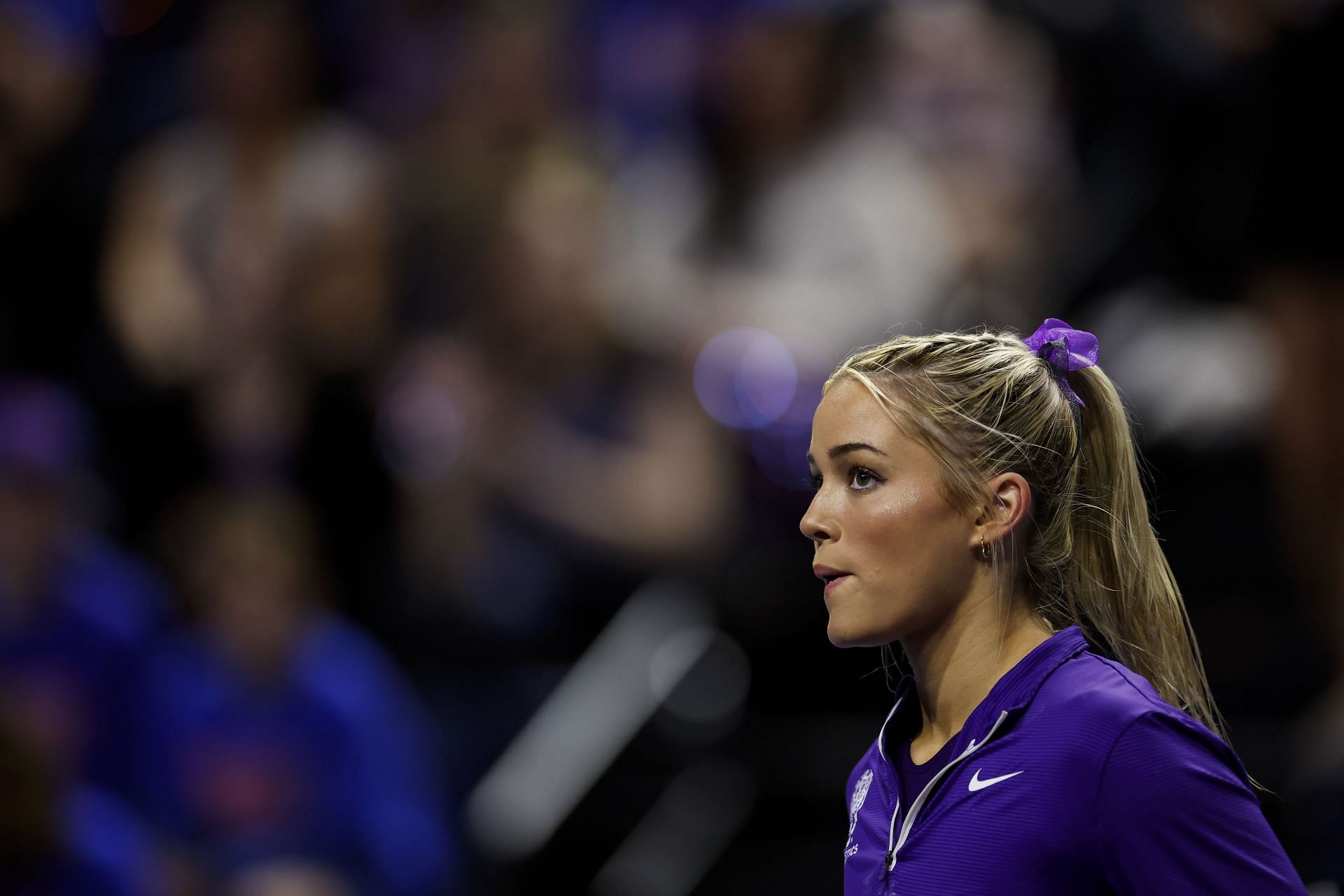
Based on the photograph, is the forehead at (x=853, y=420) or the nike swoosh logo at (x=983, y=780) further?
the forehead at (x=853, y=420)

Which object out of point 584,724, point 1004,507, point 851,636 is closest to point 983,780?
point 851,636

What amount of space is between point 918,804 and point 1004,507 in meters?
0.41

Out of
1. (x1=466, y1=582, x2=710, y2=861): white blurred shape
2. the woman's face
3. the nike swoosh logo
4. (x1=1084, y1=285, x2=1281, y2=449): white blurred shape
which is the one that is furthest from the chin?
(x1=1084, y1=285, x2=1281, y2=449): white blurred shape

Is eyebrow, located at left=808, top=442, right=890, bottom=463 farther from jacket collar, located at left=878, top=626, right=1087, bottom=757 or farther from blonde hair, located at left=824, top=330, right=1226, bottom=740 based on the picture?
jacket collar, located at left=878, top=626, right=1087, bottom=757

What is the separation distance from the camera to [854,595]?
2.12m

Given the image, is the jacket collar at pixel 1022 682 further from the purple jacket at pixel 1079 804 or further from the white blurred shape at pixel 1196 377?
the white blurred shape at pixel 1196 377

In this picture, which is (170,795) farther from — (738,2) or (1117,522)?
(1117,522)

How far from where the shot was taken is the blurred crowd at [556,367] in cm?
523

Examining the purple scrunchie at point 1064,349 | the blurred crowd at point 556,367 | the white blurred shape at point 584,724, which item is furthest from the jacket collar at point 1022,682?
the white blurred shape at point 584,724

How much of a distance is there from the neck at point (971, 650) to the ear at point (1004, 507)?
0.10 m

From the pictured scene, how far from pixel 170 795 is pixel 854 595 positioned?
395cm

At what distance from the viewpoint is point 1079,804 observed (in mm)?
1878

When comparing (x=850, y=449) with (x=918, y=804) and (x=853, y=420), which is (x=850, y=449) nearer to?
(x=853, y=420)

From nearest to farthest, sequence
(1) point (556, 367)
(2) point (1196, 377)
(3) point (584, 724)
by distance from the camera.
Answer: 1. (3) point (584, 724)
2. (2) point (1196, 377)
3. (1) point (556, 367)
